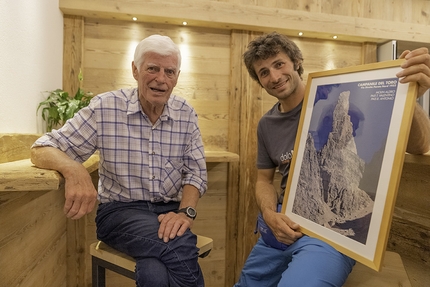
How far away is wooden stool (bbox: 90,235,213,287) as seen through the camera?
4.14 feet

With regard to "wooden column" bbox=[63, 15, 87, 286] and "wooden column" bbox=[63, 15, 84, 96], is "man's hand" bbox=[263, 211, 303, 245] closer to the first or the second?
"wooden column" bbox=[63, 15, 87, 286]

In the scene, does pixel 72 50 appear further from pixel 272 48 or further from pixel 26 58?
pixel 272 48

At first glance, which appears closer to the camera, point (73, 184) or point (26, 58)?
point (73, 184)

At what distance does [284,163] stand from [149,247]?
0.71m

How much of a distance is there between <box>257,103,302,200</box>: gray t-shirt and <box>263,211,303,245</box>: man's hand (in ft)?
0.81

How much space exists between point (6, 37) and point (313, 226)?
1.50 meters

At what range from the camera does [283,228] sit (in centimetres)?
126

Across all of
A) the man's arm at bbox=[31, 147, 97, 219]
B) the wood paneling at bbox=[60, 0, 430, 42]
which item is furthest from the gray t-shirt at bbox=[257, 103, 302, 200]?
the wood paneling at bbox=[60, 0, 430, 42]

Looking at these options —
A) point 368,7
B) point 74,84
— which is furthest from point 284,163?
point 368,7

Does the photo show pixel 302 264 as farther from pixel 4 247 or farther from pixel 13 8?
pixel 13 8

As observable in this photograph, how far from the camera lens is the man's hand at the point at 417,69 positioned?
0.91 m

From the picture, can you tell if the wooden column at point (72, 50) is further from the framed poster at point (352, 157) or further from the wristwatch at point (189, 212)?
the framed poster at point (352, 157)

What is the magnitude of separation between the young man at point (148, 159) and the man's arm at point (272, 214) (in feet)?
→ 0.98

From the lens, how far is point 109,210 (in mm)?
1372
